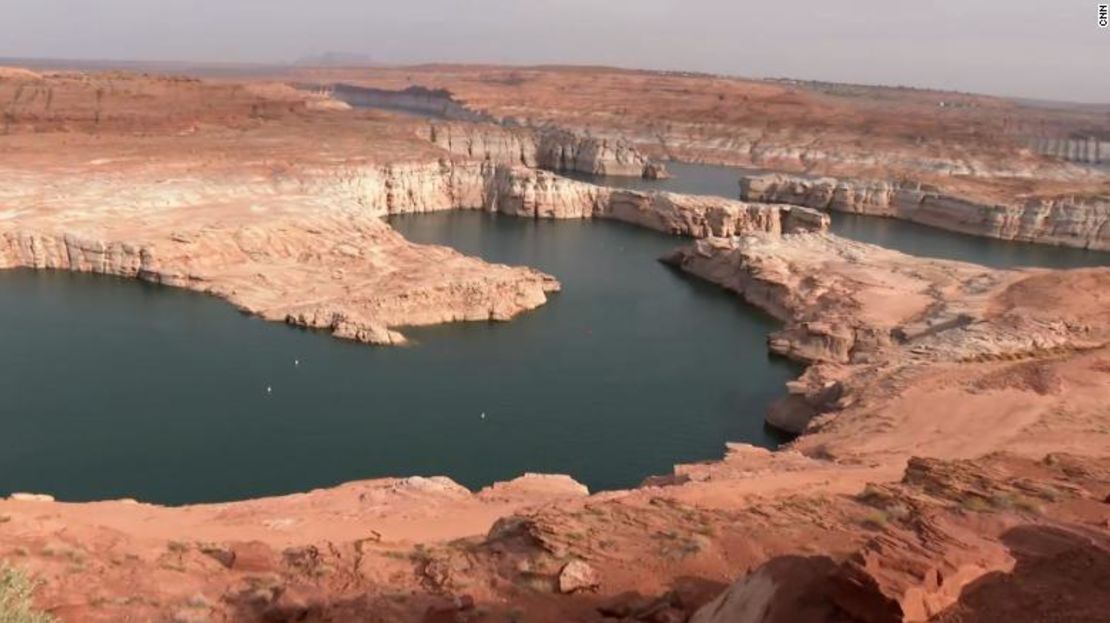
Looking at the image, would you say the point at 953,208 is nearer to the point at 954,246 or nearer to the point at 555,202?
the point at 954,246

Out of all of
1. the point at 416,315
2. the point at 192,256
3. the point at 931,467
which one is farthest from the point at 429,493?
the point at 192,256

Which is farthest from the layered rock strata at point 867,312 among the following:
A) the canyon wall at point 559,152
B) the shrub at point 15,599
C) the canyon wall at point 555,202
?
the canyon wall at point 559,152

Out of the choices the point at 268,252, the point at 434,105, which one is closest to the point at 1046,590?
the point at 268,252

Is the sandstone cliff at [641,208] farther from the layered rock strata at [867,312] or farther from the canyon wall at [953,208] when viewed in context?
the canyon wall at [953,208]

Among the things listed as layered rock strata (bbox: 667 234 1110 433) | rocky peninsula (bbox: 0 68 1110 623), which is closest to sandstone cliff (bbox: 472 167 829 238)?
rocky peninsula (bbox: 0 68 1110 623)

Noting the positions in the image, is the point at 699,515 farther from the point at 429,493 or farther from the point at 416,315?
the point at 416,315

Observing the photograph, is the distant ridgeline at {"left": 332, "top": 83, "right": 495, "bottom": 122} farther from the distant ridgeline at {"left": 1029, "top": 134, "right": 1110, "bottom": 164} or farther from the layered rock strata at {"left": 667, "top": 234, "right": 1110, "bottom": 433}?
the layered rock strata at {"left": 667, "top": 234, "right": 1110, "bottom": 433}

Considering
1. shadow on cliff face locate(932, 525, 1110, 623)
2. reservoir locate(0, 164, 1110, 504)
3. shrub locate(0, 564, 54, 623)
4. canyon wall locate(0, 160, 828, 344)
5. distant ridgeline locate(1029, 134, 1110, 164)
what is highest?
distant ridgeline locate(1029, 134, 1110, 164)
